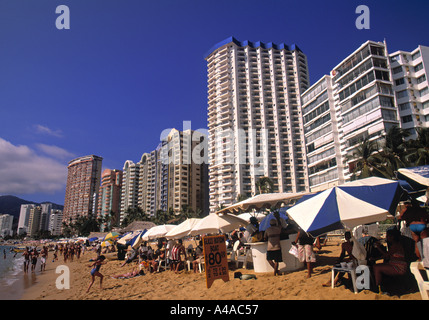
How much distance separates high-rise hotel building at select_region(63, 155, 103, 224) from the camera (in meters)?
170

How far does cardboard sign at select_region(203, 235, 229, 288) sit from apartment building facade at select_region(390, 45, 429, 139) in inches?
1826

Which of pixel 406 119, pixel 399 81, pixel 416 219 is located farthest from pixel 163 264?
Result: pixel 399 81

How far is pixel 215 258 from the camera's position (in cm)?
656

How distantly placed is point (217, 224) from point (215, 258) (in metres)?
4.20

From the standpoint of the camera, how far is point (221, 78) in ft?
283

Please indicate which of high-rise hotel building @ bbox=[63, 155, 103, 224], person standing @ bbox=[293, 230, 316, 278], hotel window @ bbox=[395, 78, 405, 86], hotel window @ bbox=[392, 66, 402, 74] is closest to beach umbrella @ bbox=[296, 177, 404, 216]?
person standing @ bbox=[293, 230, 316, 278]

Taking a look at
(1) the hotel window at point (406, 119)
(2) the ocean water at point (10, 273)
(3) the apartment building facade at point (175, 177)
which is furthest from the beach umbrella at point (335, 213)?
(3) the apartment building facade at point (175, 177)

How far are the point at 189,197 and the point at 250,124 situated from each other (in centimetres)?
3758

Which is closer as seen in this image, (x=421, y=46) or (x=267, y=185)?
(x=421, y=46)

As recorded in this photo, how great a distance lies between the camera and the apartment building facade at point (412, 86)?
42.2m

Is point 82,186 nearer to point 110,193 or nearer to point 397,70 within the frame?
point 110,193
